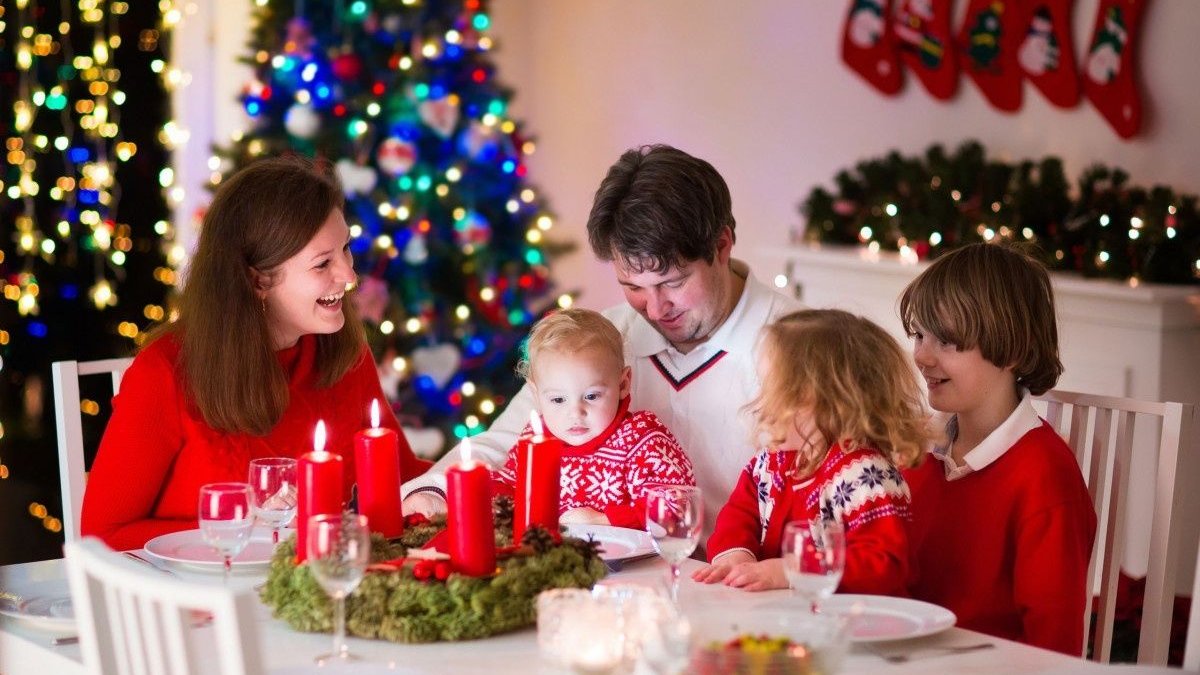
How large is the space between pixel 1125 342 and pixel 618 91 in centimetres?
262

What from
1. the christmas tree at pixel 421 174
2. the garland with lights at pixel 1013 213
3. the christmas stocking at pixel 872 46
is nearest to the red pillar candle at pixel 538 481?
the garland with lights at pixel 1013 213

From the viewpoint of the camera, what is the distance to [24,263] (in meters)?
4.58

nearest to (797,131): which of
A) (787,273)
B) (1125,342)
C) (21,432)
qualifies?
(787,273)

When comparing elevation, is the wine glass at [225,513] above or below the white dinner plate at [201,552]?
above

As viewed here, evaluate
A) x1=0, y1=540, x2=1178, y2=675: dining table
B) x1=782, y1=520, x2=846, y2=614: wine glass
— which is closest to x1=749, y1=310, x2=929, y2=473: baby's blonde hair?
x1=0, y1=540, x2=1178, y2=675: dining table

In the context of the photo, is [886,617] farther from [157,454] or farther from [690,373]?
[157,454]

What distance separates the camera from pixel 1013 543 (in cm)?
229

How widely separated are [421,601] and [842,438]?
2.31 feet

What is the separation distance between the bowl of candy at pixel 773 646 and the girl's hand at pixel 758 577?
47cm

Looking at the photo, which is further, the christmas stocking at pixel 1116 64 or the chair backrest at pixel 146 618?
the christmas stocking at pixel 1116 64

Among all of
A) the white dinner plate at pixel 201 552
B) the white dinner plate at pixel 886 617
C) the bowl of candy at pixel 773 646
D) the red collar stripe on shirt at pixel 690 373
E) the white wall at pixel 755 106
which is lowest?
the white dinner plate at pixel 201 552

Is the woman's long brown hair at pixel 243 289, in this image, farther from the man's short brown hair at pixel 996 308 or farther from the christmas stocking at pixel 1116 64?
the christmas stocking at pixel 1116 64

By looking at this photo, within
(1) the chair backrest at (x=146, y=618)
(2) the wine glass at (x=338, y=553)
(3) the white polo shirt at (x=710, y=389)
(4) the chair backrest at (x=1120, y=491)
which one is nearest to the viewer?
(1) the chair backrest at (x=146, y=618)

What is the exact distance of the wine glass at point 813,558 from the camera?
1.69m
